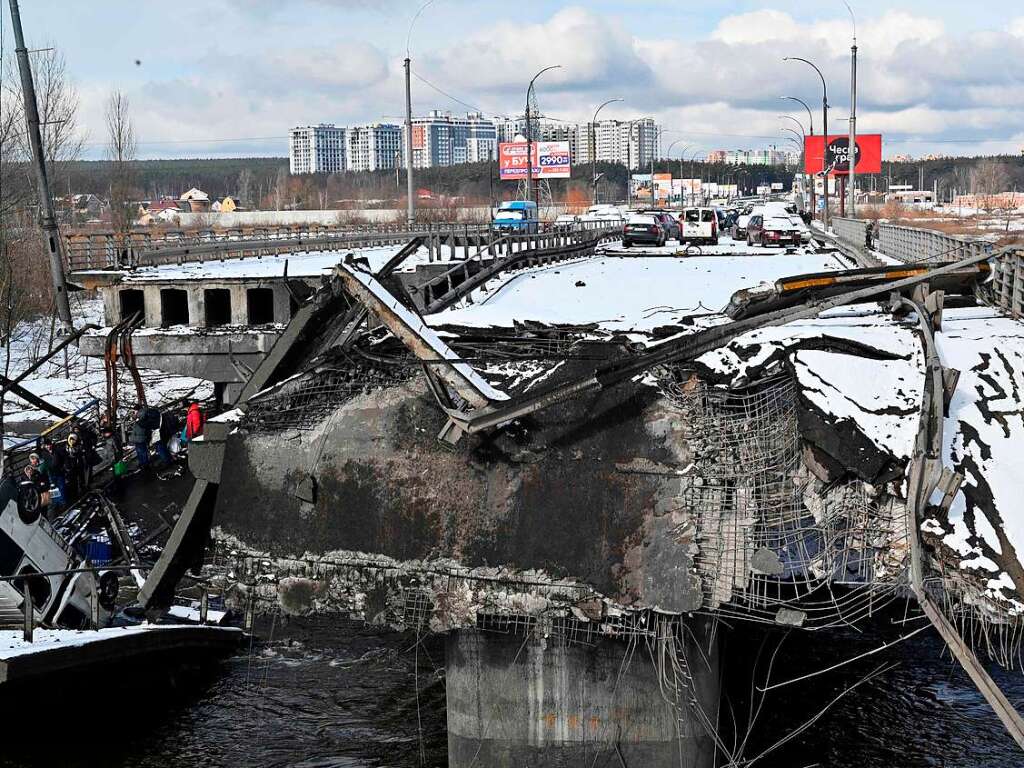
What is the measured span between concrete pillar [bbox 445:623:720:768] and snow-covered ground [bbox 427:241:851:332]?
3667mm

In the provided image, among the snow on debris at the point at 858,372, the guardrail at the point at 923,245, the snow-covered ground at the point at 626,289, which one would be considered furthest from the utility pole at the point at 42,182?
the snow on debris at the point at 858,372

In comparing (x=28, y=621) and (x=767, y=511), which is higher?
(x=767, y=511)

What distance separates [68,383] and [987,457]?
34.9 meters

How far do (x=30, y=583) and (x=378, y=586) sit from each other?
8.40 m

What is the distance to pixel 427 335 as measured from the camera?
11047 millimetres

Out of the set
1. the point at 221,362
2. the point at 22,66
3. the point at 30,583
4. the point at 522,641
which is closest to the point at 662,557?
the point at 522,641

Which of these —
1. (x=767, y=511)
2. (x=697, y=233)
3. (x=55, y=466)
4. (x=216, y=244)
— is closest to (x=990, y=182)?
(x=697, y=233)

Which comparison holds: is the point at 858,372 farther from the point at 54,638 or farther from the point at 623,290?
the point at 623,290

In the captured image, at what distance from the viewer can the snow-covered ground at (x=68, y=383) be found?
3678 centimetres

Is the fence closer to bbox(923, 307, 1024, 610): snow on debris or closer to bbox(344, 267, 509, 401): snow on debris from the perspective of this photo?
bbox(344, 267, 509, 401): snow on debris

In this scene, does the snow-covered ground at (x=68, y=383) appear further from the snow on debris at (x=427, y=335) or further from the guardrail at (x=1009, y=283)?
the guardrail at (x=1009, y=283)

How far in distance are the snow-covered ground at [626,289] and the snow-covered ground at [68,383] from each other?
41.9 ft

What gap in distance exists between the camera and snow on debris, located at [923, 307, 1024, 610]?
920 cm

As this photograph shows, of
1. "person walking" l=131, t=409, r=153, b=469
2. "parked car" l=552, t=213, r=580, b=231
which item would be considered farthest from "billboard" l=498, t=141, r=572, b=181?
"person walking" l=131, t=409, r=153, b=469
